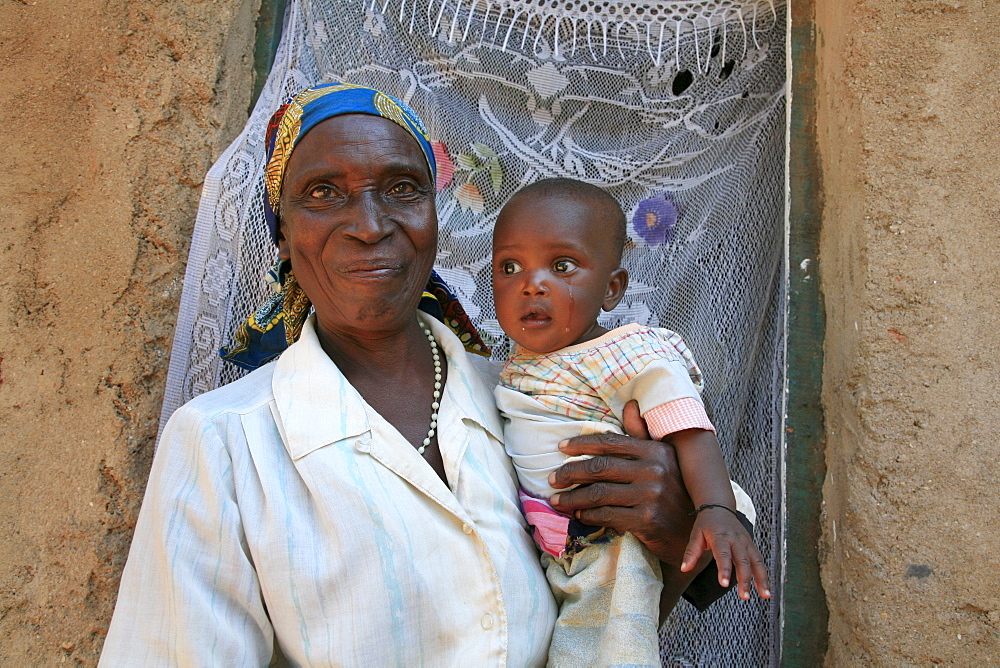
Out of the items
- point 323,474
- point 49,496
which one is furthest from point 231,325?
point 323,474

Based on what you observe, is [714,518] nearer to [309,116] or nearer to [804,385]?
[804,385]

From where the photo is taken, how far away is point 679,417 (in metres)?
1.60

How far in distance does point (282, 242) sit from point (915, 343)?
1423 mm

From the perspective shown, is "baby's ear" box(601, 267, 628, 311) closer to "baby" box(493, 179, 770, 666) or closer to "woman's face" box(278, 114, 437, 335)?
"baby" box(493, 179, 770, 666)

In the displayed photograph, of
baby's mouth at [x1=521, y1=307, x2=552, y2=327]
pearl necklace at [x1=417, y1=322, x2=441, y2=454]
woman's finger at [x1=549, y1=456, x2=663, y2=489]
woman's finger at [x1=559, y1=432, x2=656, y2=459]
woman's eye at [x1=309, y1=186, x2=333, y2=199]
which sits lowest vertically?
woman's finger at [x1=549, y1=456, x2=663, y2=489]

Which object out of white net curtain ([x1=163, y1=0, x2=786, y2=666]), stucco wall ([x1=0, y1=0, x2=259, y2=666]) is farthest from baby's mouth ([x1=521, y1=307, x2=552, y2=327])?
stucco wall ([x1=0, y1=0, x2=259, y2=666])

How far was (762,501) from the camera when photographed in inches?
89.7

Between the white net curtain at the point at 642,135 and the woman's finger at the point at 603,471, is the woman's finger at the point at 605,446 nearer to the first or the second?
the woman's finger at the point at 603,471

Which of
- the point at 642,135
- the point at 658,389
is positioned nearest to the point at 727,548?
the point at 658,389

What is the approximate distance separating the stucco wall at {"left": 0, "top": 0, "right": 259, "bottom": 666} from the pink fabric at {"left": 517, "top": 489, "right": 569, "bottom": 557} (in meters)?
0.93

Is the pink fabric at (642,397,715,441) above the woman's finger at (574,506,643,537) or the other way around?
above

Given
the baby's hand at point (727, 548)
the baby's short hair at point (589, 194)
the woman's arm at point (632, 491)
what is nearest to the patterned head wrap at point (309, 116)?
the baby's short hair at point (589, 194)

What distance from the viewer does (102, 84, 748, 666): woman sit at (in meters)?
1.38

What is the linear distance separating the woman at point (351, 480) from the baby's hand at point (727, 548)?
145 millimetres
